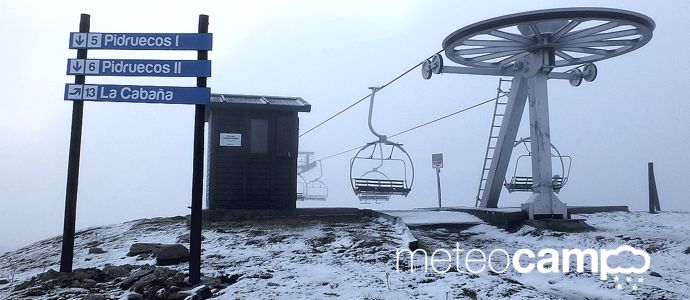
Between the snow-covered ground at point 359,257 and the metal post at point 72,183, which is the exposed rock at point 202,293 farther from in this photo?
the metal post at point 72,183

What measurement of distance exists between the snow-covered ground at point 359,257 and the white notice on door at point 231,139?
2.37 m

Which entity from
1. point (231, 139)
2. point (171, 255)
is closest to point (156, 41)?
point (171, 255)

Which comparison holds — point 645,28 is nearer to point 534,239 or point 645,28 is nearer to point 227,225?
point 534,239

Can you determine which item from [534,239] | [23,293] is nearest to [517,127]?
[534,239]

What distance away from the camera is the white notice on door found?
49.4 feet

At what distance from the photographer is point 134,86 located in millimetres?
8148

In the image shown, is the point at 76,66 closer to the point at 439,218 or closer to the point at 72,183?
the point at 72,183

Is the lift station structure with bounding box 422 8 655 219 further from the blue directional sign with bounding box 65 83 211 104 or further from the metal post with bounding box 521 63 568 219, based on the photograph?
the blue directional sign with bounding box 65 83 211 104

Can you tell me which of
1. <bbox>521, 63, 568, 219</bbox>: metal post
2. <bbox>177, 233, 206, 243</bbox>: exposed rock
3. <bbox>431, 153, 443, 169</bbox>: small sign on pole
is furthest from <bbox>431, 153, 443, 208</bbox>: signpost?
<bbox>177, 233, 206, 243</bbox>: exposed rock

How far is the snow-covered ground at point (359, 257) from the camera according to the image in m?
7.03

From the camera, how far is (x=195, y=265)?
289 inches

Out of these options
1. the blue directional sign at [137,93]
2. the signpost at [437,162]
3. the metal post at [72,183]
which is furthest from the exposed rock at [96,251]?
the signpost at [437,162]

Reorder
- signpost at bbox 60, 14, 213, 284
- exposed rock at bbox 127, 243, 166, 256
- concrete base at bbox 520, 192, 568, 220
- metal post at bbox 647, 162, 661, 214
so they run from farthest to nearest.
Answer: metal post at bbox 647, 162, 661, 214, concrete base at bbox 520, 192, 568, 220, exposed rock at bbox 127, 243, 166, 256, signpost at bbox 60, 14, 213, 284

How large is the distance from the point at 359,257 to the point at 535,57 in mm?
9472
